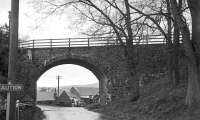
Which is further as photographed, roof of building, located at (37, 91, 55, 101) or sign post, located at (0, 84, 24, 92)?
roof of building, located at (37, 91, 55, 101)

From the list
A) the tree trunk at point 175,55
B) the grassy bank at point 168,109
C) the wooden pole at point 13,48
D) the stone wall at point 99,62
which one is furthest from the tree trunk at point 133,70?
the wooden pole at point 13,48

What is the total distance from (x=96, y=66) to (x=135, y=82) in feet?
22.6

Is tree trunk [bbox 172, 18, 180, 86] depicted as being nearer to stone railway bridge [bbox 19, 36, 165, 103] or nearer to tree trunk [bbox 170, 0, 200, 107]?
tree trunk [bbox 170, 0, 200, 107]

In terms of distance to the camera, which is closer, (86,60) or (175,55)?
(175,55)

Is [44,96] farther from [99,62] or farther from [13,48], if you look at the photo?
[13,48]

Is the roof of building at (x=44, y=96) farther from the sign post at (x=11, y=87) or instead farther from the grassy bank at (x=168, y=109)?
the sign post at (x=11, y=87)

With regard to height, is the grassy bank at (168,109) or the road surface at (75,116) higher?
the grassy bank at (168,109)

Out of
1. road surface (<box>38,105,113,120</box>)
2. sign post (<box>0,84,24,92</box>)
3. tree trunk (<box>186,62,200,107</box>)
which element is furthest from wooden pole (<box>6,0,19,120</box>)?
road surface (<box>38,105,113,120</box>)

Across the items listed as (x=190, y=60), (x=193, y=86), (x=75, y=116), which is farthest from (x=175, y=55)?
(x=75, y=116)

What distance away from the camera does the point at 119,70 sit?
105ft

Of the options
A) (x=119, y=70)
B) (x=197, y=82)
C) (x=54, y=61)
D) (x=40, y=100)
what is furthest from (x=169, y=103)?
(x=40, y=100)

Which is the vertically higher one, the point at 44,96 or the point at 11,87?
the point at 11,87

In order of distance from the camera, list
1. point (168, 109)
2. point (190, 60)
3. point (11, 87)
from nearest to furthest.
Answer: point (11, 87) → point (190, 60) → point (168, 109)

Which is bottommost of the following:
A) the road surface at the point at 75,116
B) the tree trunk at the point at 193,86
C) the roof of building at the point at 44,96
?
the roof of building at the point at 44,96
